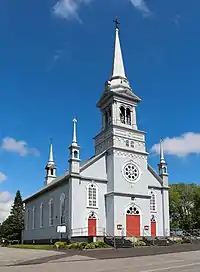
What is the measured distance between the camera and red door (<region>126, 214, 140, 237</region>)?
36.8 meters

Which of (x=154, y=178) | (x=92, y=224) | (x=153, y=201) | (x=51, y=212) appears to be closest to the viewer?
(x=92, y=224)

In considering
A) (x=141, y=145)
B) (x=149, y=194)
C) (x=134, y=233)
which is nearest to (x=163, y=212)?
(x=149, y=194)

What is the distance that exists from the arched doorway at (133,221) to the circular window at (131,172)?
329 centimetres

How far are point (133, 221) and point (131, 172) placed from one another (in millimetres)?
5515

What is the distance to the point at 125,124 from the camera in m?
41.1

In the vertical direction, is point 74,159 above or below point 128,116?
below

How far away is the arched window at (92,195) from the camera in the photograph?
36.8 metres

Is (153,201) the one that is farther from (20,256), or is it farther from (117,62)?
(20,256)

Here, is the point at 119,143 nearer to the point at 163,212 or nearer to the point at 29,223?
the point at 163,212

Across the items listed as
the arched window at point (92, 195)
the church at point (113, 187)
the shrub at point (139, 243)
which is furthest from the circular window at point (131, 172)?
the shrub at point (139, 243)

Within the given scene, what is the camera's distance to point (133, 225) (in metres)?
37.2

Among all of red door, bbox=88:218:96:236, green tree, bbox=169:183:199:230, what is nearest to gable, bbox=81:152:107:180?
red door, bbox=88:218:96:236

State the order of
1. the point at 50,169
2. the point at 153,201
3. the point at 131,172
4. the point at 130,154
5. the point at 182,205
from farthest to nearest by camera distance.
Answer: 1. the point at 182,205
2. the point at 50,169
3. the point at 153,201
4. the point at 130,154
5. the point at 131,172

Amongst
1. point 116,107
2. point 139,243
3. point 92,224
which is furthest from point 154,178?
point 139,243
